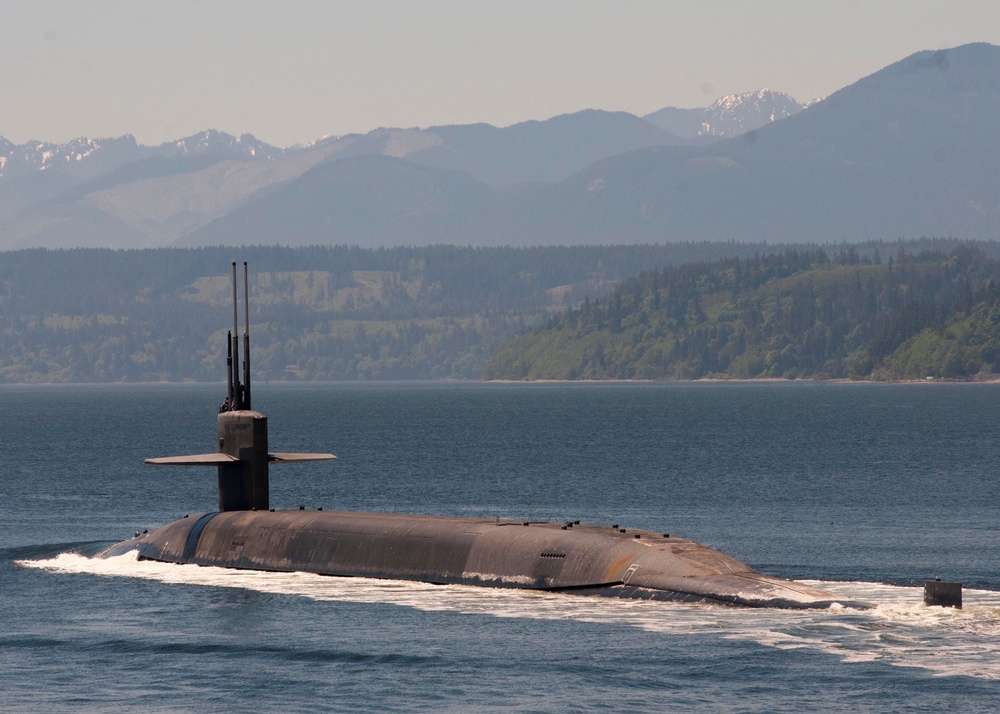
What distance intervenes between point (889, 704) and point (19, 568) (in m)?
36.4

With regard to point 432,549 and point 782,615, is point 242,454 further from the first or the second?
point 782,615

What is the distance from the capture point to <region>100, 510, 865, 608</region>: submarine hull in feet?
154

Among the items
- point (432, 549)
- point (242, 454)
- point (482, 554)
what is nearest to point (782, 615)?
point (482, 554)

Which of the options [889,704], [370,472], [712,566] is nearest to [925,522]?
[712,566]

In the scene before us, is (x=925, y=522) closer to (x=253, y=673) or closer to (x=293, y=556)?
(x=293, y=556)

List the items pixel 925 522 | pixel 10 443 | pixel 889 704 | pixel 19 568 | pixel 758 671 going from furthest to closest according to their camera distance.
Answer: pixel 10 443 < pixel 925 522 < pixel 19 568 < pixel 758 671 < pixel 889 704

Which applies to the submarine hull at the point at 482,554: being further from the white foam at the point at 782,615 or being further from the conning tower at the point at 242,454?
the conning tower at the point at 242,454

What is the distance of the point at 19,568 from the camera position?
196 feet

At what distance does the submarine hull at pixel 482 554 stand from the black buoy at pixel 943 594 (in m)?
2.22

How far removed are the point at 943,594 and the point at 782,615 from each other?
492cm

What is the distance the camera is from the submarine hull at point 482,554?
4700 centimetres

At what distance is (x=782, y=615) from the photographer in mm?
44531

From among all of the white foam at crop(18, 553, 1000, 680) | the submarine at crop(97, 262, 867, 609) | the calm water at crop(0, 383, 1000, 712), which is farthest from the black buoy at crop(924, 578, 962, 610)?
the submarine at crop(97, 262, 867, 609)

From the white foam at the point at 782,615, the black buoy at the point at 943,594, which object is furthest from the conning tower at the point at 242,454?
the black buoy at the point at 943,594
